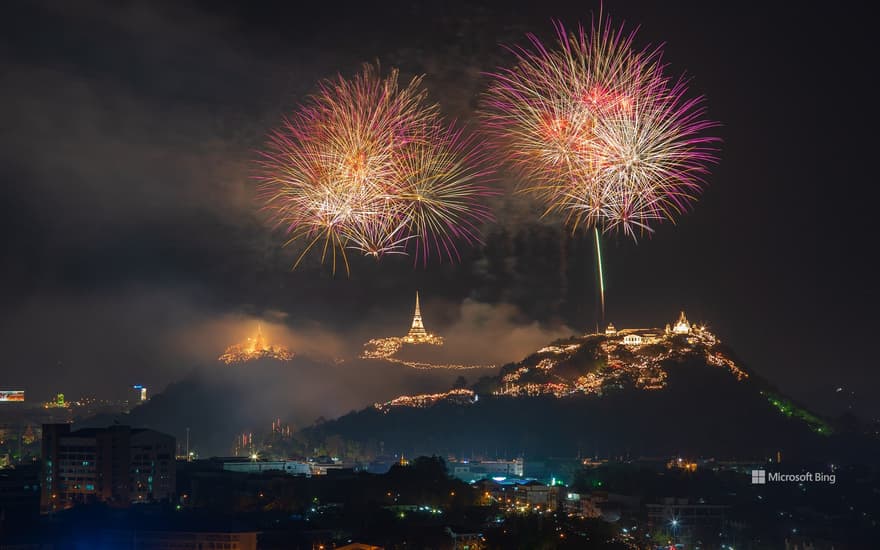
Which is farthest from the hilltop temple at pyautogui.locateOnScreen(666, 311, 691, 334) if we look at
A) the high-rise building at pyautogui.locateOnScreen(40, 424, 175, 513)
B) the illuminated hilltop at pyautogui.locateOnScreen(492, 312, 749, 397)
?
the high-rise building at pyautogui.locateOnScreen(40, 424, 175, 513)

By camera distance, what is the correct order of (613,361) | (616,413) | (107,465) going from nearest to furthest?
1. (107,465)
2. (616,413)
3. (613,361)

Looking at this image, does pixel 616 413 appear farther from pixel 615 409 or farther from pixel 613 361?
pixel 613 361

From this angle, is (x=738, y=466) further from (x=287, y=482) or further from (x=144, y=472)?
(x=144, y=472)

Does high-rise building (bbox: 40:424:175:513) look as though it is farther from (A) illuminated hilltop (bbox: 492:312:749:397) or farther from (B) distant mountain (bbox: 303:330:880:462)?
(A) illuminated hilltop (bbox: 492:312:749:397)

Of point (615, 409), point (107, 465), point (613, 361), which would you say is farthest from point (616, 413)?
point (107, 465)

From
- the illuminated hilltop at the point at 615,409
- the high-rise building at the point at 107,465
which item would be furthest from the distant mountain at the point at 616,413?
the high-rise building at the point at 107,465
